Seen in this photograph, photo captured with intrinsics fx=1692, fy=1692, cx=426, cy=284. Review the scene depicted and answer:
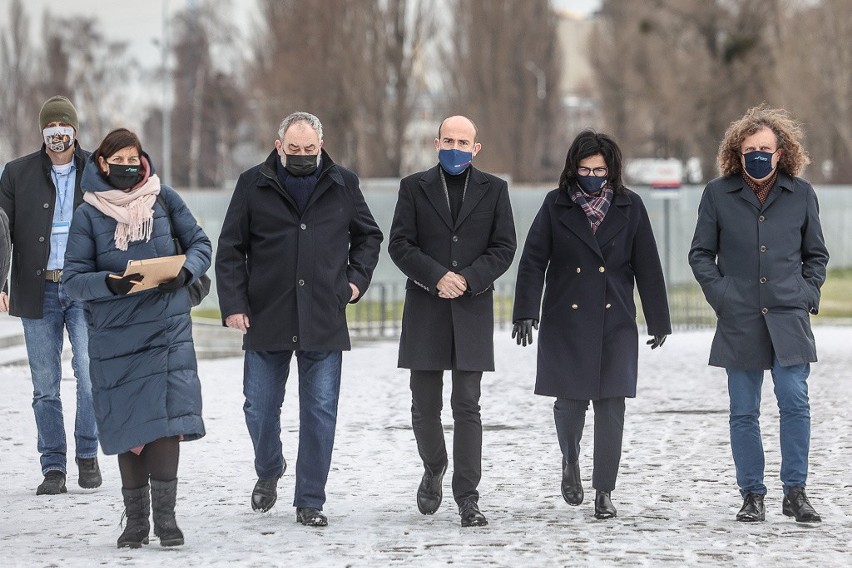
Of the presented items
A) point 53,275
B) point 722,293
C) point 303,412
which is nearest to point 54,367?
point 53,275

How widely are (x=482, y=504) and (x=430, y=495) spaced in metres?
0.40

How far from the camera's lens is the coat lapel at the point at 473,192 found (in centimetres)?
781

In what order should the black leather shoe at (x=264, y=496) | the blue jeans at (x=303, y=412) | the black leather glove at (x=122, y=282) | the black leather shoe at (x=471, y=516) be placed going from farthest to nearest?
the black leather shoe at (x=264, y=496)
the blue jeans at (x=303, y=412)
the black leather shoe at (x=471, y=516)
the black leather glove at (x=122, y=282)

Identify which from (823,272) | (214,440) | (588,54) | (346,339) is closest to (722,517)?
(823,272)

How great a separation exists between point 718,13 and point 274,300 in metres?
45.5

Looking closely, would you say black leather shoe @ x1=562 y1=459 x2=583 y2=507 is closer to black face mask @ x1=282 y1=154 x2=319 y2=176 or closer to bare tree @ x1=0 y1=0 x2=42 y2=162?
black face mask @ x1=282 y1=154 x2=319 y2=176

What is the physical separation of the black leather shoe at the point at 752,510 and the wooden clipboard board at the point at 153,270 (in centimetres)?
273

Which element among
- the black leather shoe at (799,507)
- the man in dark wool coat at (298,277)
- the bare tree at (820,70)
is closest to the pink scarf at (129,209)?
the man in dark wool coat at (298,277)

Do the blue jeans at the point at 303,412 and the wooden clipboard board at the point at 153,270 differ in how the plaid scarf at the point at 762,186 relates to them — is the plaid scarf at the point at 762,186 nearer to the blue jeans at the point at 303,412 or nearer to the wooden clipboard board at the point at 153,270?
the blue jeans at the point at 303,412

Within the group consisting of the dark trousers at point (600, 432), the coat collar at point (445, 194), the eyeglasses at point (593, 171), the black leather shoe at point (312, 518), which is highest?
the eyeglasses at point (593, 171)

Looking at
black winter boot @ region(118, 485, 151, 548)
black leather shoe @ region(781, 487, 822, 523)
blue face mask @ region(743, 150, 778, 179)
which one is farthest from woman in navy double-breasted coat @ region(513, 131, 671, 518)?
black winter boot @ region(118, 485, 151, 548)

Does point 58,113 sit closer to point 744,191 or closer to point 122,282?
point 122,282

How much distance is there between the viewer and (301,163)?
7629 mm

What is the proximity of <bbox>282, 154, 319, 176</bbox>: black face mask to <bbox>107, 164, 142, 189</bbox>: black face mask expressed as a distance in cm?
78
